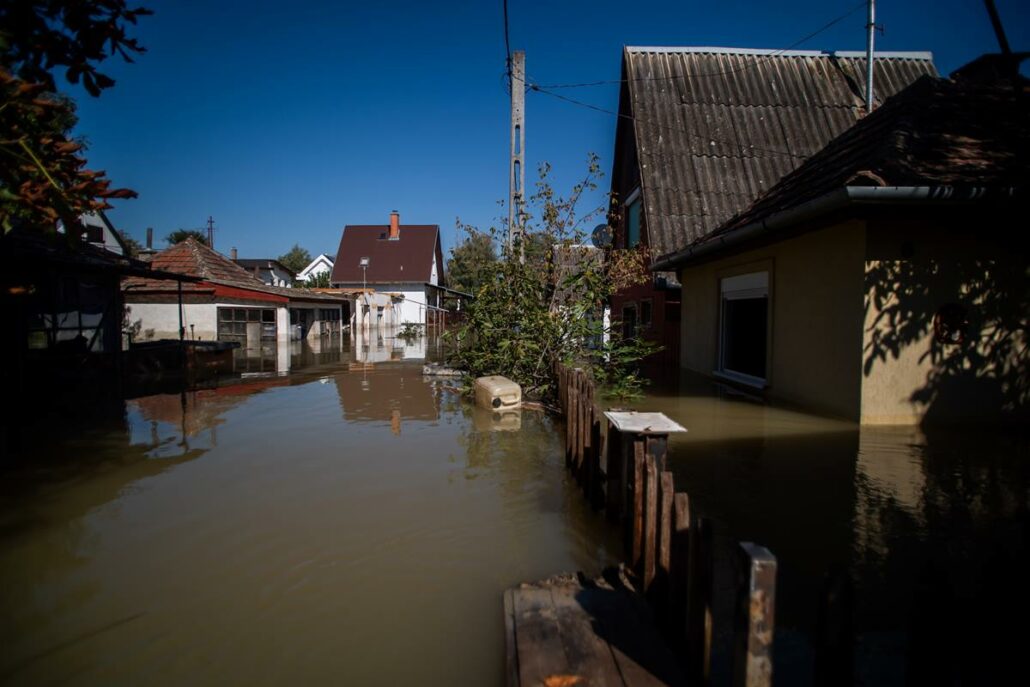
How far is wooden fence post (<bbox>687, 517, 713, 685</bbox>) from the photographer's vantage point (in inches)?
89.3

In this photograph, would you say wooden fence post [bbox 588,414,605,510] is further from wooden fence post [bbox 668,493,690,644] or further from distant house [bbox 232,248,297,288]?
distant house [bbox 232,248,297,288]

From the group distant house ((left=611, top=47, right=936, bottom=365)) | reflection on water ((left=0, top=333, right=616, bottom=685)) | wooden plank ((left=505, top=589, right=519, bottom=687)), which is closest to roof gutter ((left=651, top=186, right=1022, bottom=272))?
reflection on water ((left=0, top=333, right=616, bottom=685))

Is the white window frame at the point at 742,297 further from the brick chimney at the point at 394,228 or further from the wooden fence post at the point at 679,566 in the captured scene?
the brick chimney at the point at 394,228

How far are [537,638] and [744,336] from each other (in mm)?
11350

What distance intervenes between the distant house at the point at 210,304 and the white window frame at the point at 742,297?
57.3 feet

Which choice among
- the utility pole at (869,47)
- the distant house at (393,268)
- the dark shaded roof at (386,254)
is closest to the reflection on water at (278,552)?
the utility pole at (869,47)

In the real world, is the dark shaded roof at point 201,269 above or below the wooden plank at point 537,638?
above

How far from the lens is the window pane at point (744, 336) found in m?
11.6

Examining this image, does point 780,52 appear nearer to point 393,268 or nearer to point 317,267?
point 393,268

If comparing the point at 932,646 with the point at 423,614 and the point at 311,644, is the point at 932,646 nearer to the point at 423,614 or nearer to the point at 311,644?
the point at 423,614

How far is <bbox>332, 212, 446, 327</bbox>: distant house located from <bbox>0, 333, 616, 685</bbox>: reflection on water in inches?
1347

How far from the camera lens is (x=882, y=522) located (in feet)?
14.0

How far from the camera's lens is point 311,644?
3143 mm

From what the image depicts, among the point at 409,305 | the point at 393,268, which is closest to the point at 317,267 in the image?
the point at 393,268
